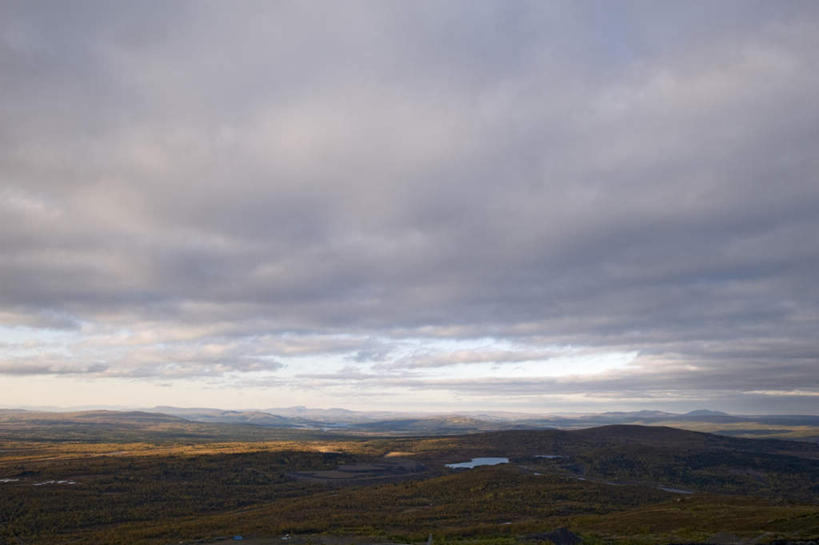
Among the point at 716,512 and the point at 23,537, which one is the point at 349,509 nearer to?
the point at 23,537

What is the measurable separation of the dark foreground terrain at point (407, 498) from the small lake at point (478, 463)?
12.4ft

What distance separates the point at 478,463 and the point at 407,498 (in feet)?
193

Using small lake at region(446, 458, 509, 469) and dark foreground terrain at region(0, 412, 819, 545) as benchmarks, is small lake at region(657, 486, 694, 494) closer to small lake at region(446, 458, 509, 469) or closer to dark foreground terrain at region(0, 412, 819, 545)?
dark foreground terrain at region(0, 412, 819, 545)

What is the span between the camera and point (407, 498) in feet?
230

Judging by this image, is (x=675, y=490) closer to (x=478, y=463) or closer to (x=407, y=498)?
(x=478, y=463)

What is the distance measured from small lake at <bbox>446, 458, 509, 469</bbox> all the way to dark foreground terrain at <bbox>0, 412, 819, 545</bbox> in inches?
149

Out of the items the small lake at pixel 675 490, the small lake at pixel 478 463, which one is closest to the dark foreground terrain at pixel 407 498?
the small lake at pixel 675 490

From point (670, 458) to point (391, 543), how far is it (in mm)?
102640

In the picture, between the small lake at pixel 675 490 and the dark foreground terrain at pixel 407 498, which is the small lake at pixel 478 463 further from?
the small lake at pixel 675 490

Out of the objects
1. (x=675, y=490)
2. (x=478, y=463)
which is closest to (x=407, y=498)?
(x=675, y=490)

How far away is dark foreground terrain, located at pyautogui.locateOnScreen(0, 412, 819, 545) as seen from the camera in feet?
145

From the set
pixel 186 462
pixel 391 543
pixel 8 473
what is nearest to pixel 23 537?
pixel 391 543

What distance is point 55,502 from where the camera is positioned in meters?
64.8

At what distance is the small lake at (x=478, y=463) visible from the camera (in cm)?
11675
